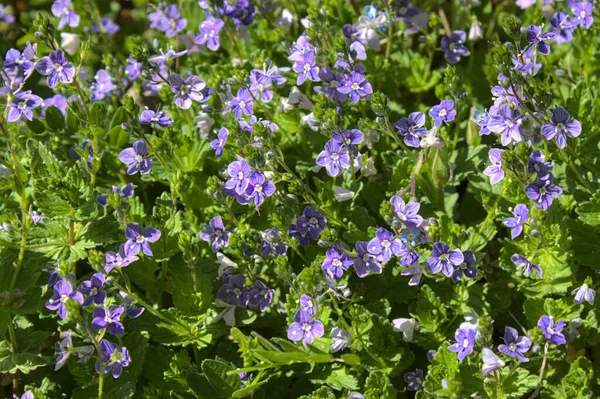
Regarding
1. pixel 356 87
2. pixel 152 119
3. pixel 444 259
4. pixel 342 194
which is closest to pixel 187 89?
pixel 152 119

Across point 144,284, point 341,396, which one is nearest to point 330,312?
point 341,396

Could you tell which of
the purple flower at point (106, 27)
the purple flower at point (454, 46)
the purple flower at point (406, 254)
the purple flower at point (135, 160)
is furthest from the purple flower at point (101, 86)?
the purple flower at point (406, 254)

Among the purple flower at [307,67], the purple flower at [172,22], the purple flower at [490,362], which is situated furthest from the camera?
the purple flower at [172,22]

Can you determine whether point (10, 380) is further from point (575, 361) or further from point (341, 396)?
point (575, 361)

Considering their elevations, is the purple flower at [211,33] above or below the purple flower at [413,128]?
above

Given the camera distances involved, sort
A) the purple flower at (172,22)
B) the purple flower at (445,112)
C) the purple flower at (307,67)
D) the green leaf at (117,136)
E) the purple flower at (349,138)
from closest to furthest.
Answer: the purple flower at (349,138), the purple flower at (445,112), the purple flower at (307,67), the green leaf at (117,136), the purple flower at (172,22)

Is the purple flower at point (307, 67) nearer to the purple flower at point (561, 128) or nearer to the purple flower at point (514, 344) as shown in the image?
the purple flower at point (561, 128)
